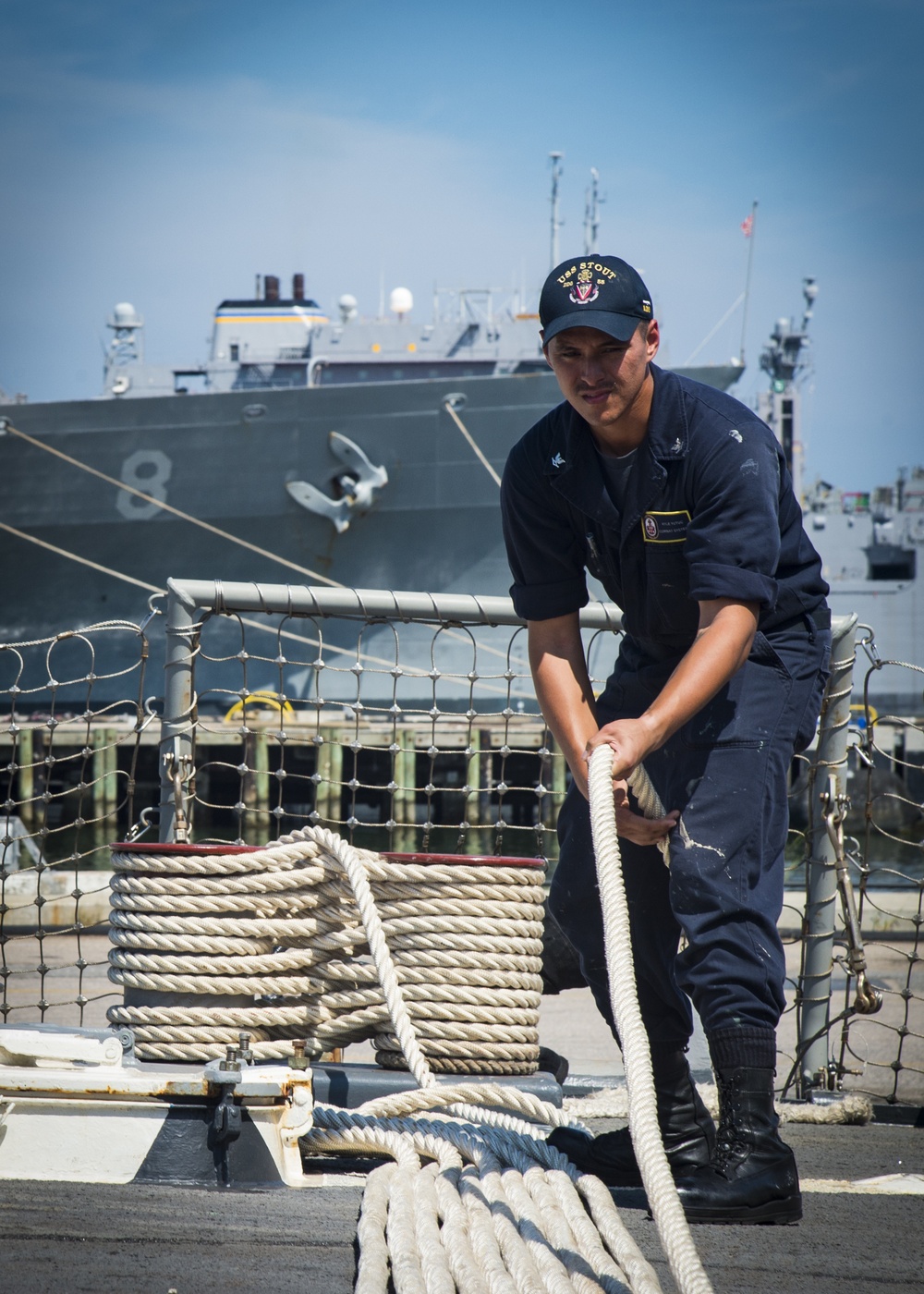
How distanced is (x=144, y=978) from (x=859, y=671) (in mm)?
27864

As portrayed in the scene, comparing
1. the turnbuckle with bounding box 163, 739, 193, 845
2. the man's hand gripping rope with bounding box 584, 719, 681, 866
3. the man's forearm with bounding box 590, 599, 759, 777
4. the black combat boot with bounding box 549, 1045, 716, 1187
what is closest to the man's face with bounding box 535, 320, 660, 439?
the man's forearm with bounding box 590, 599, 759, 777

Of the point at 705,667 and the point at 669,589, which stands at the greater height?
the point at 669,589

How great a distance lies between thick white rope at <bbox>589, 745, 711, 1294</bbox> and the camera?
1.35 m

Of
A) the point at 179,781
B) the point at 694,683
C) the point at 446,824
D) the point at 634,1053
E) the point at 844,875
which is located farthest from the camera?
the point at 446,824

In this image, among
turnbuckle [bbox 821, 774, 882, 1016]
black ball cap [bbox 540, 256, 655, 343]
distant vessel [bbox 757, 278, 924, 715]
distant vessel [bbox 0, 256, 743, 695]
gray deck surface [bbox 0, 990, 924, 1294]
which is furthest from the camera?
distant vessel [bbox 757, 278, 924, 715]

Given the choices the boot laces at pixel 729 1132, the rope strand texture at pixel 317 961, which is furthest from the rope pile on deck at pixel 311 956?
the boot laces at pixel 729 1132

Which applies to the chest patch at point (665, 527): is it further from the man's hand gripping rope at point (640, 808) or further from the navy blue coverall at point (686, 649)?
the man's hand gripping rope at point (640, 808)

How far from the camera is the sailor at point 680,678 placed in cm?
180

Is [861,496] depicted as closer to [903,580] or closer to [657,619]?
[903,580]

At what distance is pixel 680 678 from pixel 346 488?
18316 millimetres

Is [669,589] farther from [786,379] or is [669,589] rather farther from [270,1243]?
[786,379]

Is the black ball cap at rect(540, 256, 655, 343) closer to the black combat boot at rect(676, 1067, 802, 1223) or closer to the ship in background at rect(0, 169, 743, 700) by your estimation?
the black combat boot at rect(676, 1067, 802, 1223)

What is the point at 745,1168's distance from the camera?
176 cm

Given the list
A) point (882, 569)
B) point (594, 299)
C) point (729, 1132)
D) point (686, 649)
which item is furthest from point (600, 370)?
point (882, 569)
